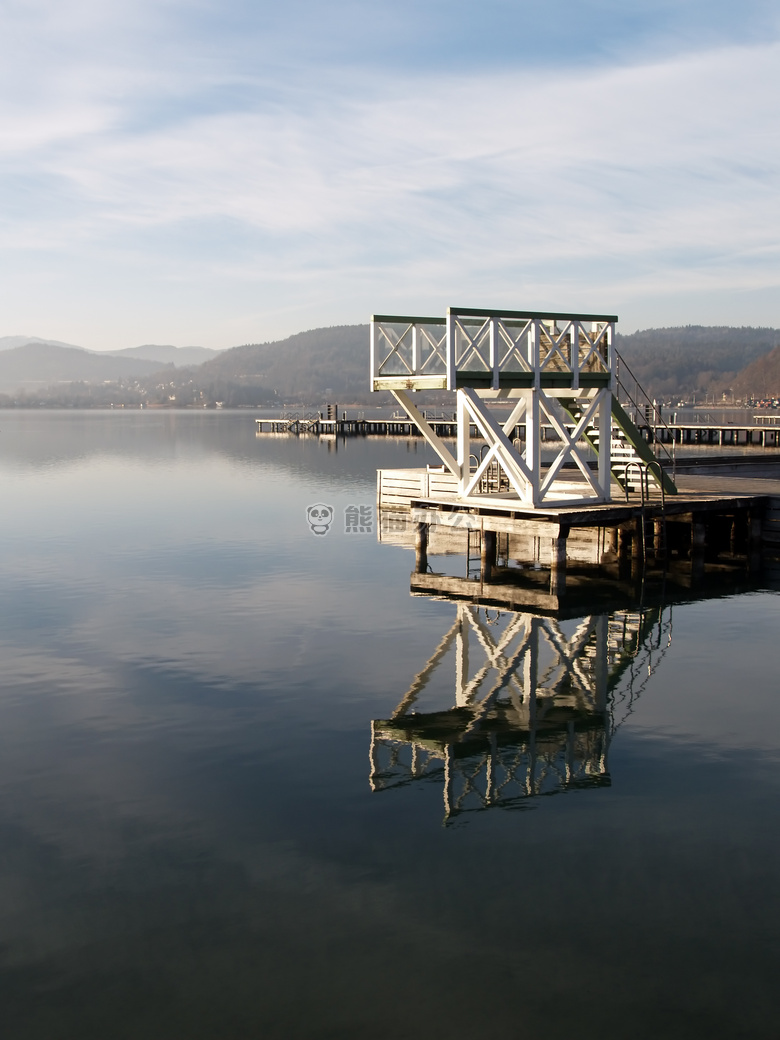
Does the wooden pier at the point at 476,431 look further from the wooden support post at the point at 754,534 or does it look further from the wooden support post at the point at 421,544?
the wooden support post at the point at 421,544

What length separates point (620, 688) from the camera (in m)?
17.7

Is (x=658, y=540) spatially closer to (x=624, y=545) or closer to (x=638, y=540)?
(x=624, y=545)

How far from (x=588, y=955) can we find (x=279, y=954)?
2694mm

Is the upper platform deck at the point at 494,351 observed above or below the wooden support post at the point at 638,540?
above

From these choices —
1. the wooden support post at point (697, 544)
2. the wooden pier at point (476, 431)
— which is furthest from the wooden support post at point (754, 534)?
the wooden pier at point (476, 431)

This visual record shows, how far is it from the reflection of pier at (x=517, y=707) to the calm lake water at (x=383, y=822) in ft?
0.23

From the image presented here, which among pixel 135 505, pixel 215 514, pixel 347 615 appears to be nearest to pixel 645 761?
pixel 347 615

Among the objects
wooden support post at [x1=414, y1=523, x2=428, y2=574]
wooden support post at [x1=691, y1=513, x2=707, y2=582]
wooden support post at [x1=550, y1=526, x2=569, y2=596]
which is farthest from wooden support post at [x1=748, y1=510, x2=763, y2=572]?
wooden support post at [x1=414, y1=523, x2=428, y2=574]

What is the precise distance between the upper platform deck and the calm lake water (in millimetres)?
5911

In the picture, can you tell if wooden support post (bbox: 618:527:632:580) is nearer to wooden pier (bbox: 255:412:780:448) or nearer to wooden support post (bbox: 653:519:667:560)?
wooden support post (bbox: 653:519:667:560)

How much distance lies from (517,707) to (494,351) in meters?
10.9

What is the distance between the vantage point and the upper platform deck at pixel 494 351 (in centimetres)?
2489

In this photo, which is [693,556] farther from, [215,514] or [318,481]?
[318,481]

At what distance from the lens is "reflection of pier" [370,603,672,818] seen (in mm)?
13250
